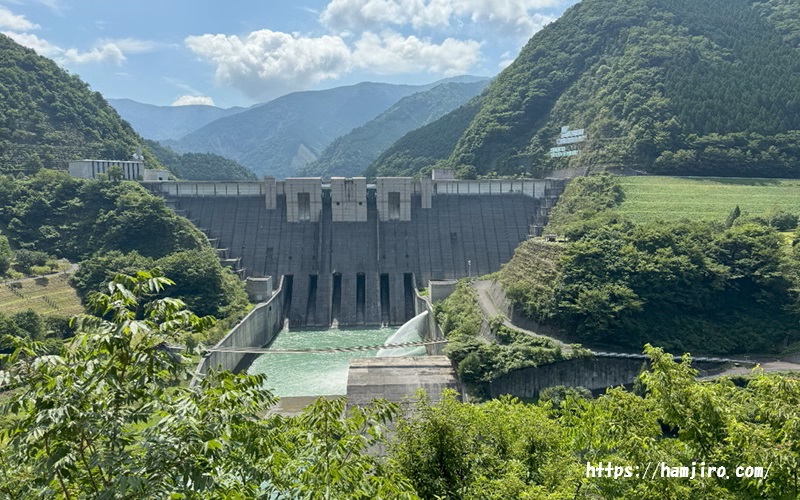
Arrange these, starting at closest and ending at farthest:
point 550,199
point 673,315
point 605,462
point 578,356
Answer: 1. point 605,462
2. point 578,356
3. point 673,315
4. point 550,199

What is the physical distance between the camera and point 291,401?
2659 centimetres

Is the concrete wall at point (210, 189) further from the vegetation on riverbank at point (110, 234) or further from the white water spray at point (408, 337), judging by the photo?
the white water spray at point (408, 337)

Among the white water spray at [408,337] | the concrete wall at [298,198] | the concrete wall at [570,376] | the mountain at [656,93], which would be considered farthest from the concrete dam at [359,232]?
the concrete wall at [570,376]

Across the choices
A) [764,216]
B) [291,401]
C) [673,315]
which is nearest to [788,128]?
[764,216]

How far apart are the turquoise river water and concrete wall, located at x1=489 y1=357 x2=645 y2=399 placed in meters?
8.06

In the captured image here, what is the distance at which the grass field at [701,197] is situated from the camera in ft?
147

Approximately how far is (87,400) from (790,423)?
25.7 ft

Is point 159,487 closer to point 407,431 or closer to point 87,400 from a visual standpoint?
point 87,400

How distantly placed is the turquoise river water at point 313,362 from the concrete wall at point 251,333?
0.75 meters

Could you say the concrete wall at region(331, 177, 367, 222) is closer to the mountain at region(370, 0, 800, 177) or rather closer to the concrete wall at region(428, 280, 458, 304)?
the concrete wall at region(428, 280, 458, 304)

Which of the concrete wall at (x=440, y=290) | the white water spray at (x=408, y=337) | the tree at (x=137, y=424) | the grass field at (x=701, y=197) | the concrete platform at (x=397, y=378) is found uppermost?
the grass field at (x=701, y=197)

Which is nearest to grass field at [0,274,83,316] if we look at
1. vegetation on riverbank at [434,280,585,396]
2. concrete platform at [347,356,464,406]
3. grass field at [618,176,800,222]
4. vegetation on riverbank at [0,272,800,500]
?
concrete platform at [347,356,464,406]

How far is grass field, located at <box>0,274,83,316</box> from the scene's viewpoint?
31578 millimetres

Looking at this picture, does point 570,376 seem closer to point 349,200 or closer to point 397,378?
point 397,378
